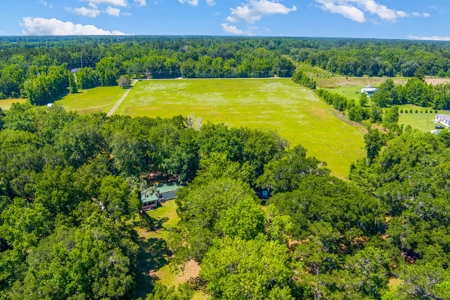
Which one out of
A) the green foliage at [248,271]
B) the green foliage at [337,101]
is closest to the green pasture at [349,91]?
the green foliage at [337,101]

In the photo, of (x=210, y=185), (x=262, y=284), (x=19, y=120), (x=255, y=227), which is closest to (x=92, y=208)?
(x=210, y=185)

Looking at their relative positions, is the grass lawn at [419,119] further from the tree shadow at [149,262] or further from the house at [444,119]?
the tree shadow at [149,262]

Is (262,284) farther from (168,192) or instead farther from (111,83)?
(111,83)

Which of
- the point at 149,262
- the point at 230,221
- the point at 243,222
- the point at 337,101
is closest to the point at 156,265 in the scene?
the point at 149,262

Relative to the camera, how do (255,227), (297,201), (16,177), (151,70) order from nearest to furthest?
(255,227) → (297,201) → (16,177) → (151,70)

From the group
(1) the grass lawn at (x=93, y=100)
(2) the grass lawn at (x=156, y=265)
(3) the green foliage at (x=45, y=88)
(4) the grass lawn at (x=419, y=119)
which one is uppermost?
(3) the green foliage at (x=45, y=88)
